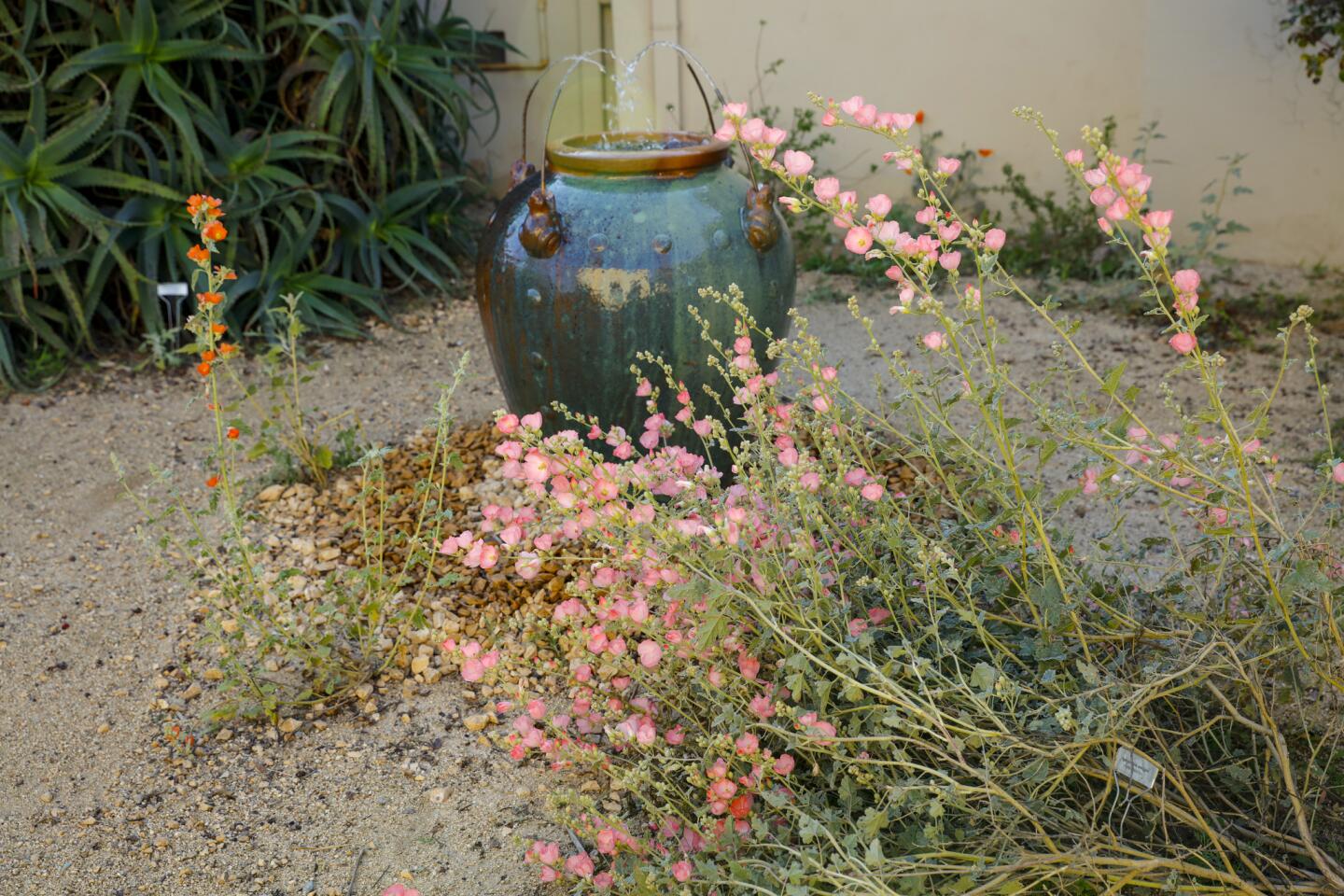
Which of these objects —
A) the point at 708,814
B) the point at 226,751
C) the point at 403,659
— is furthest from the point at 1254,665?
the point at 226,751

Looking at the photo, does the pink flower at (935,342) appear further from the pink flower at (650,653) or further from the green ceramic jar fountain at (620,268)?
the green ceramic jar fountain at (620,268)

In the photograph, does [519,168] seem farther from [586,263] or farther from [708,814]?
[708,814]

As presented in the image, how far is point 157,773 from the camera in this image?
7.13 ft

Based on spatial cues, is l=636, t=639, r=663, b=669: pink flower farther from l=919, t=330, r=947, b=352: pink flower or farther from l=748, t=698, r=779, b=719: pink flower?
l=919, t=330, r=947, b=352: pink flower

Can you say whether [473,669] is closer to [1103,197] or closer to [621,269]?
[621,269]

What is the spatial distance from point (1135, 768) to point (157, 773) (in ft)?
5.48

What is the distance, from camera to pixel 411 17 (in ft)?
15.2

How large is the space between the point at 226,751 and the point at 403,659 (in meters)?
0.38

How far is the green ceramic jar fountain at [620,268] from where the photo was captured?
242 centimetres

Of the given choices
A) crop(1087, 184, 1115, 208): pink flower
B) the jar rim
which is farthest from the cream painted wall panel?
crop(1087, 184, 1115, 208): pink flower

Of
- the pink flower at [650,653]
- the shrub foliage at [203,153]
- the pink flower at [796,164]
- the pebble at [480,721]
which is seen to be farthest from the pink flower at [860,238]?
the shrub foliage at [203,153]

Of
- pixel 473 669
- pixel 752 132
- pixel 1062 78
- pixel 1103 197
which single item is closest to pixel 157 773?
pixel 473 669

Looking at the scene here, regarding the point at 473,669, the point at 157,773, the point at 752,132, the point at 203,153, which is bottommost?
the point at 157,773

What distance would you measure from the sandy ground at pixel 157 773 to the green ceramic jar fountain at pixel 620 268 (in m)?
0.70
